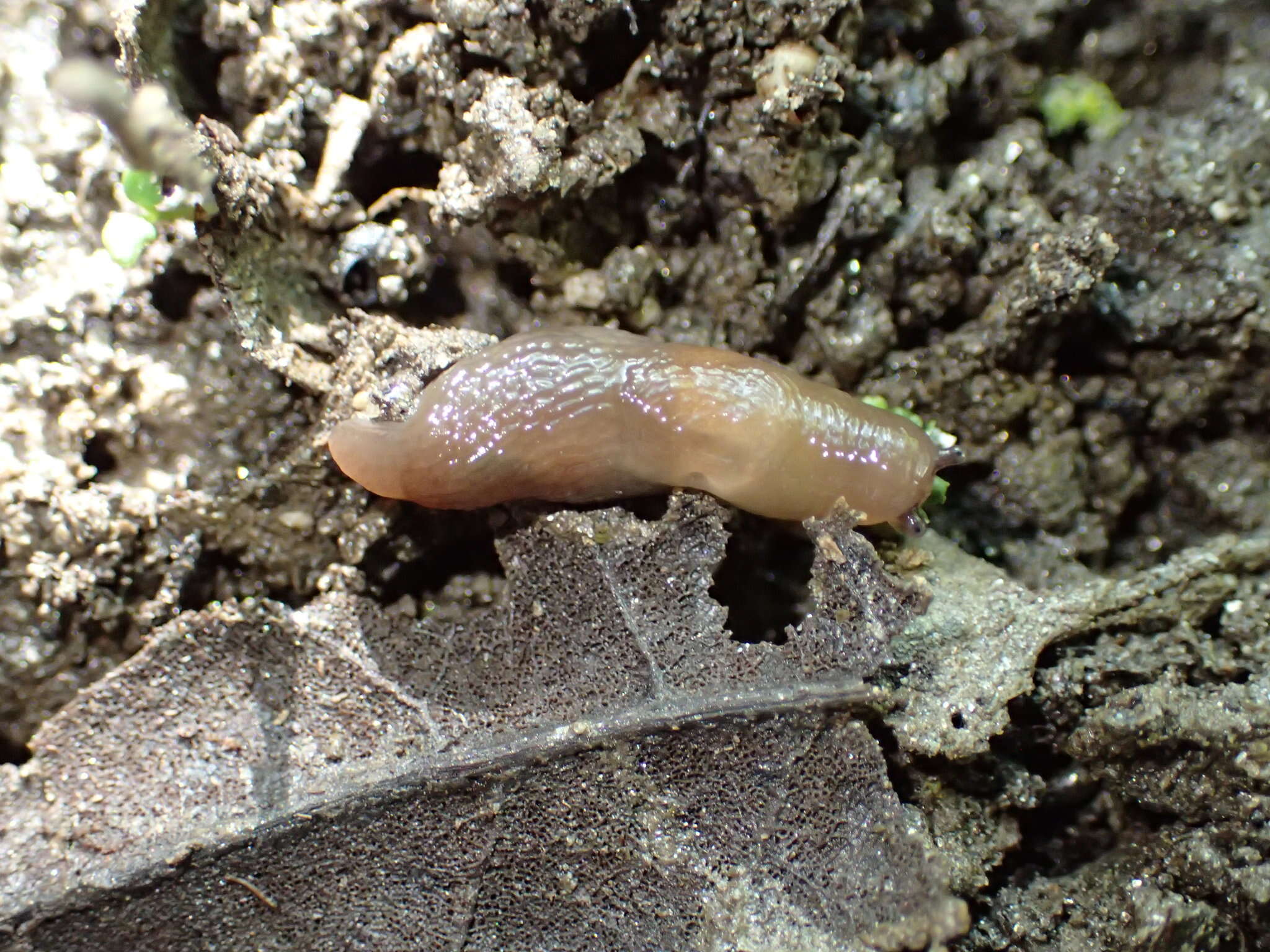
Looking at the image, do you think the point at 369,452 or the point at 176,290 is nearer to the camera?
the point at 369,452

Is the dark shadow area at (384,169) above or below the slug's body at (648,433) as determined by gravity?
above

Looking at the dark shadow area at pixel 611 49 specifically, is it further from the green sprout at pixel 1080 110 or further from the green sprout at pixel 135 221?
the green sprout at pixel 1080 110

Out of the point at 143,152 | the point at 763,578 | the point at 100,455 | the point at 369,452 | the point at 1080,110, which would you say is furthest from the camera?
the point at 1080,110

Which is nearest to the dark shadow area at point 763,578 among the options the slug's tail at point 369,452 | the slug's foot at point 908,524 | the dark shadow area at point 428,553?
the slug's foot at point 908,524

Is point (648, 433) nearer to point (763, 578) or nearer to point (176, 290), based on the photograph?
point (763, 578)

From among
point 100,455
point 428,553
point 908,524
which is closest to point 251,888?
point 428,553

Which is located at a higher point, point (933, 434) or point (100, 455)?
point (933, 434)
